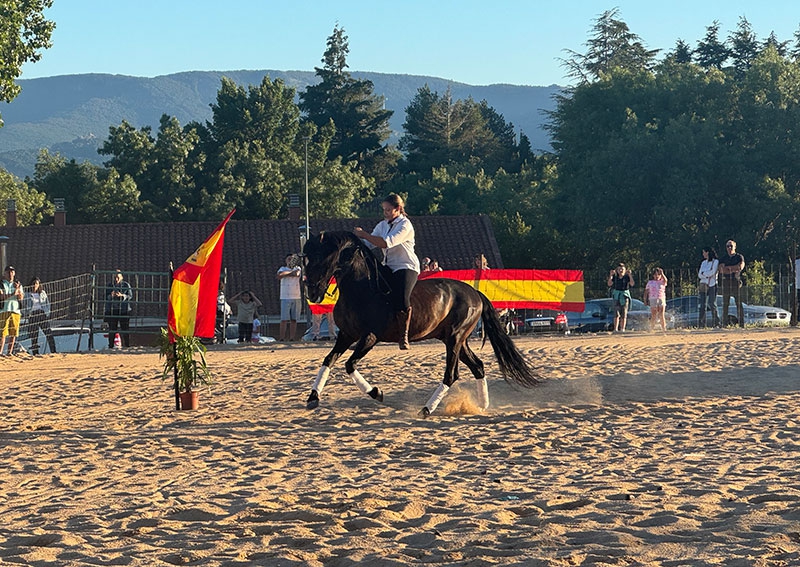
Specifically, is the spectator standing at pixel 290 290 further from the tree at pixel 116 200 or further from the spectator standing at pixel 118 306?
the tree at pixel 116 200

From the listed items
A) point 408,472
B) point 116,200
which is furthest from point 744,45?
point 408,472

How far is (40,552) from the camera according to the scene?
7.18 metres

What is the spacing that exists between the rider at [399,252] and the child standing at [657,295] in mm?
15652

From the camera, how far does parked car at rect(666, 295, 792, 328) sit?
32.6 meters

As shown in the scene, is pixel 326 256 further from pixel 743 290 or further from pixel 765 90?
pixel 765 90

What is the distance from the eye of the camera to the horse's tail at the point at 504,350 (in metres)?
14.6

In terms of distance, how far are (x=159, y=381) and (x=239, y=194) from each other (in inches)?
2263

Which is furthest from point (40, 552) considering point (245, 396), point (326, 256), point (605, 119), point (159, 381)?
point (605, 119)

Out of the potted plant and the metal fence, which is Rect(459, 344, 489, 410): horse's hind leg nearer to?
the potted plant

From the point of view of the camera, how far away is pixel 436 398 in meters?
13.5

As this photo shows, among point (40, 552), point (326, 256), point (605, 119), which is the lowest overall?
point (40, 552)

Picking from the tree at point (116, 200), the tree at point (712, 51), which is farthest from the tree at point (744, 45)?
the tree at point (116, 200)

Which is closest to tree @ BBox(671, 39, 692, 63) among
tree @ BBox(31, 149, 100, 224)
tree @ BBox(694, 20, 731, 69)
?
tree @ BBox(694, 20, 731, 69)

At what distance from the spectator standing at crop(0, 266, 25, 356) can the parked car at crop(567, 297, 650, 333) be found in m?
15.0
